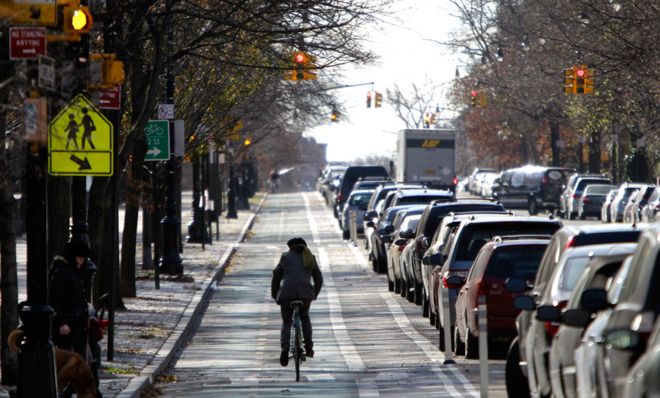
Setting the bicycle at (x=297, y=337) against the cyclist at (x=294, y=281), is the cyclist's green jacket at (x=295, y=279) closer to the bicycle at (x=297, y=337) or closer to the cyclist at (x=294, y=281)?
the cyclist at (x=294, y=281)

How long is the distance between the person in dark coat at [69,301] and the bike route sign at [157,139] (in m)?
14.2

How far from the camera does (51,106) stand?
16344mm

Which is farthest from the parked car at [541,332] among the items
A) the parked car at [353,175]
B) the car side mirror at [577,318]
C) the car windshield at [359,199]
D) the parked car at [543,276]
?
the parked car at [353,175]

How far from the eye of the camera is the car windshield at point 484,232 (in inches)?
867

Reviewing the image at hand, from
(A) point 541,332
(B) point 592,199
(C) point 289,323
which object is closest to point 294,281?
(C) point 289,323

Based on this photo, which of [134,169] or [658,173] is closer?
[134,169]

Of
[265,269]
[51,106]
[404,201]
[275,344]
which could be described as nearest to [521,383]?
[51,106]

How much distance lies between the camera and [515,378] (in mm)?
14734

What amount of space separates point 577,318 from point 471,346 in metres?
8.91

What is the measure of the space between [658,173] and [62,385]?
6522cm

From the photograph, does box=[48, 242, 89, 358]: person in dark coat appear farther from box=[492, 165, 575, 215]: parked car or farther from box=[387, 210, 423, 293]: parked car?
box=[492, 165, 575, 215]: parked car

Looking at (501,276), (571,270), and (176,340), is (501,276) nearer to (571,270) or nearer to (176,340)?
(571,270)

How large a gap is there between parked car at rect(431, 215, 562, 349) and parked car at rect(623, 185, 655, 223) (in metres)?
24.5

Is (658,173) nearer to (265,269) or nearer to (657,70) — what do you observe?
(265,269)
